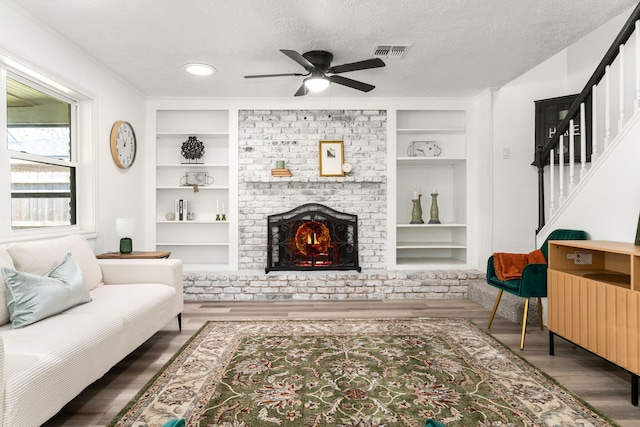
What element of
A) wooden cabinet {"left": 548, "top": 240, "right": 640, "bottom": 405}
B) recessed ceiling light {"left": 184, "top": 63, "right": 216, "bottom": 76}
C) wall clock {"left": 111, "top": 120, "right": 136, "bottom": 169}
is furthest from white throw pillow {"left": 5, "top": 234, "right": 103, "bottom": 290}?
wooden cabinet {"left": 548, "top": 240, "right": 640, "bottom": 405}

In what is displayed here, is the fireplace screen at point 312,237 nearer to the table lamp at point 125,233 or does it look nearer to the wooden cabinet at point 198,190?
the wooden cabinet at point 198,190

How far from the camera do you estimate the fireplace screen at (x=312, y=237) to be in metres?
4.90

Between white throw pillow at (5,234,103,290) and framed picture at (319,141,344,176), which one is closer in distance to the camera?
white throw pillow at (5,234,103,290)

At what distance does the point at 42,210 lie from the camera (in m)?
3.21

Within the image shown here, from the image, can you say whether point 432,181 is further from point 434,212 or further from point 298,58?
point 298,58

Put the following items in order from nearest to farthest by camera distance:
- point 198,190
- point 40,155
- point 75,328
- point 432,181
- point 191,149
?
1. point 75,328
2. point 40,155
3. point 191,149
4. point 198,190
5. point 432,181

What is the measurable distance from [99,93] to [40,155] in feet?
3.09

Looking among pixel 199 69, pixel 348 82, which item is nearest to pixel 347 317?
pixel 348 82

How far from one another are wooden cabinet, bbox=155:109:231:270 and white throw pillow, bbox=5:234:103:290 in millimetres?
2162

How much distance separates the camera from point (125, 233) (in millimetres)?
3758

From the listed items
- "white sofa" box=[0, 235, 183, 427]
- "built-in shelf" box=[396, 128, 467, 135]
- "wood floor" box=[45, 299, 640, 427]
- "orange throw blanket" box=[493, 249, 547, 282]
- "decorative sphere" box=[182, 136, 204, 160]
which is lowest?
"wood floor" box=[45, 299, 640, 427]

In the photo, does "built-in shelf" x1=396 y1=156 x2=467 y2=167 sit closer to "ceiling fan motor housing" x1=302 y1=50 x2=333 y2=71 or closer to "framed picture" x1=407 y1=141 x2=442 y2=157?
"framed picture" x1=407 y1=141 x2=442 y2=157

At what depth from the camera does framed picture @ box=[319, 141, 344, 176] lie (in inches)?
197

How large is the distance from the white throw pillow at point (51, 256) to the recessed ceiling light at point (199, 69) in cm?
188
